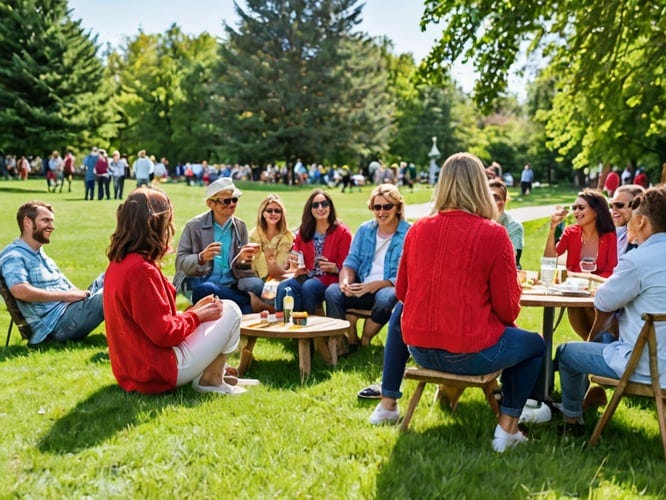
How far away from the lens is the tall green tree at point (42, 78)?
1517 inches

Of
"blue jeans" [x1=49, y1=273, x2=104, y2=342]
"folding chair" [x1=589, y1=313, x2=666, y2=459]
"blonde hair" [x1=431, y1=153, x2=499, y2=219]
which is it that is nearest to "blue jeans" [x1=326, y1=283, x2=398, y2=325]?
"blue jeans" [x1=49, y1=273, x2=104, y2=342]

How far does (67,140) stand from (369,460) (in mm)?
40390

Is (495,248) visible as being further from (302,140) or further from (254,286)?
(302,140)

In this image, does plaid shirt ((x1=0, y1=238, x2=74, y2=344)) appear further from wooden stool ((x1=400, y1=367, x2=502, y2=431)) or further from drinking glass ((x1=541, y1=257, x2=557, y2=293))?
drinking glass ((x1=541, y1=257, x2=557, y2=293))

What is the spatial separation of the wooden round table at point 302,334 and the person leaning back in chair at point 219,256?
0.76 m

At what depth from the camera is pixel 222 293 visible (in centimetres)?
686

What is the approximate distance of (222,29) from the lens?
1988 inches

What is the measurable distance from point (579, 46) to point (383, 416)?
10.4m

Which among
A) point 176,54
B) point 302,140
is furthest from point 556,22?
point 176,54

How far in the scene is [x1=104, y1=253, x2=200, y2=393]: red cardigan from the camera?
4539mm

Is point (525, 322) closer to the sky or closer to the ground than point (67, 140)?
closer to the ground

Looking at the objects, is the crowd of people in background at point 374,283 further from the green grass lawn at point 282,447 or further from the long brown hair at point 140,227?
the green grass lawn at point 282,447

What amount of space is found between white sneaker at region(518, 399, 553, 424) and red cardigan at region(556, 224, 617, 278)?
184cm

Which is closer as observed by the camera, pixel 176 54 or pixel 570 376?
pixel 570 376
